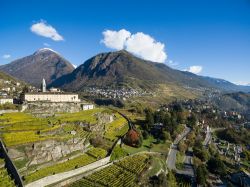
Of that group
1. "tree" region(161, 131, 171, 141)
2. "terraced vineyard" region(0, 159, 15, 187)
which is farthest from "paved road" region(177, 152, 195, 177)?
"terraced vineyard" region(0, 159, 15, 187)

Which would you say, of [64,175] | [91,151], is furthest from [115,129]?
[64,175]

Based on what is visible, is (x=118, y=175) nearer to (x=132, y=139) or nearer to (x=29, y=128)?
(x=29, y=128)

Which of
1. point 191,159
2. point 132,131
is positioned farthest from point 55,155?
point 191,159

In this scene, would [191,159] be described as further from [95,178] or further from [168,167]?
[95,178]

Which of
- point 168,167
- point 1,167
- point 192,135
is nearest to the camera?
point 1,167

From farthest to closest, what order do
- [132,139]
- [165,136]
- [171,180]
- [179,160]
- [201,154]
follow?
[165,136] < [201,154] < [179,160] < [132,139] < [171,180]
